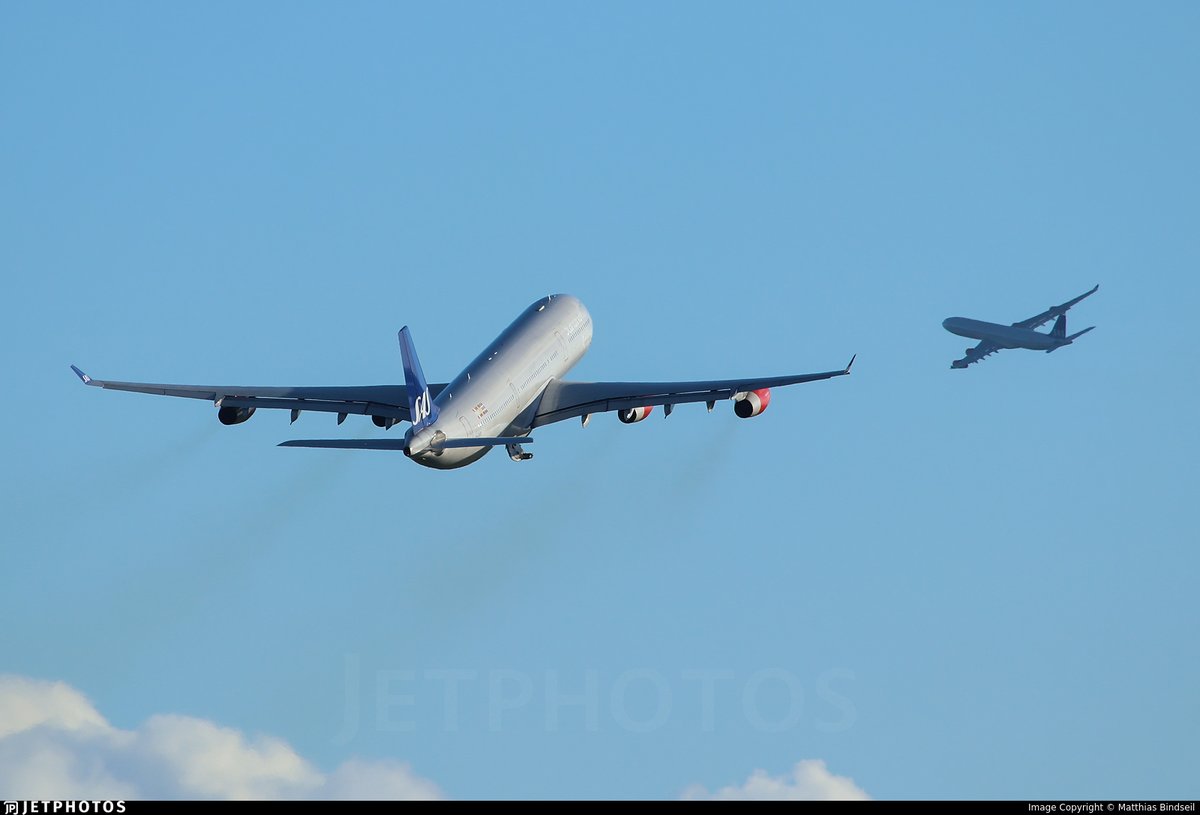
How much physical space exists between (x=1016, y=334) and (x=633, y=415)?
87.3 m

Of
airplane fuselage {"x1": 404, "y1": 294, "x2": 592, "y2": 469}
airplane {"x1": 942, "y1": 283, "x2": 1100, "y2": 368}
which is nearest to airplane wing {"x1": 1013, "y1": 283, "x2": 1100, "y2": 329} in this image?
airplane {"x1": 942, "y1": 283, "x2": 1100, "y2": 368}

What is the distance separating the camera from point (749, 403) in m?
85.2

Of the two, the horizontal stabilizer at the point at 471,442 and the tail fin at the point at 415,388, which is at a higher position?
the tail fin at the point at 415,388

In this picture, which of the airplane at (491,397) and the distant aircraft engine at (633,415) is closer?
the airplane at (491,397)

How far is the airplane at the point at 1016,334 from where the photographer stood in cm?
16612

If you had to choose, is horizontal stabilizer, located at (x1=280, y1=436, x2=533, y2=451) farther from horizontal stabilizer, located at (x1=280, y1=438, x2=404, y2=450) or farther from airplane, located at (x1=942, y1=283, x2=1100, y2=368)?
airplane, located at (x1=942, y1=283, x2=1100, y2=368)

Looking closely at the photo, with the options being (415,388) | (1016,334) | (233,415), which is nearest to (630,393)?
(415,388)

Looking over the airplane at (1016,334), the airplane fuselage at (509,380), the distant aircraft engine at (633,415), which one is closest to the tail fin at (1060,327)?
the airplane at (1016,334)

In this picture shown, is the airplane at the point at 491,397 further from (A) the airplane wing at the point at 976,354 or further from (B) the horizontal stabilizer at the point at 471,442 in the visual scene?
(A) the airplane wing at the point at 976,354

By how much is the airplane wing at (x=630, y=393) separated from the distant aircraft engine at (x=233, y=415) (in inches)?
537

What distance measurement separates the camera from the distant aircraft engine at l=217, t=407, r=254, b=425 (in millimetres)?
88562

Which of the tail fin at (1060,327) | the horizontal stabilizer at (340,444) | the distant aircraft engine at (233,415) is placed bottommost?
the horizontal stabilizer at (340,444)

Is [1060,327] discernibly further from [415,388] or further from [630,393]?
[415,388]
